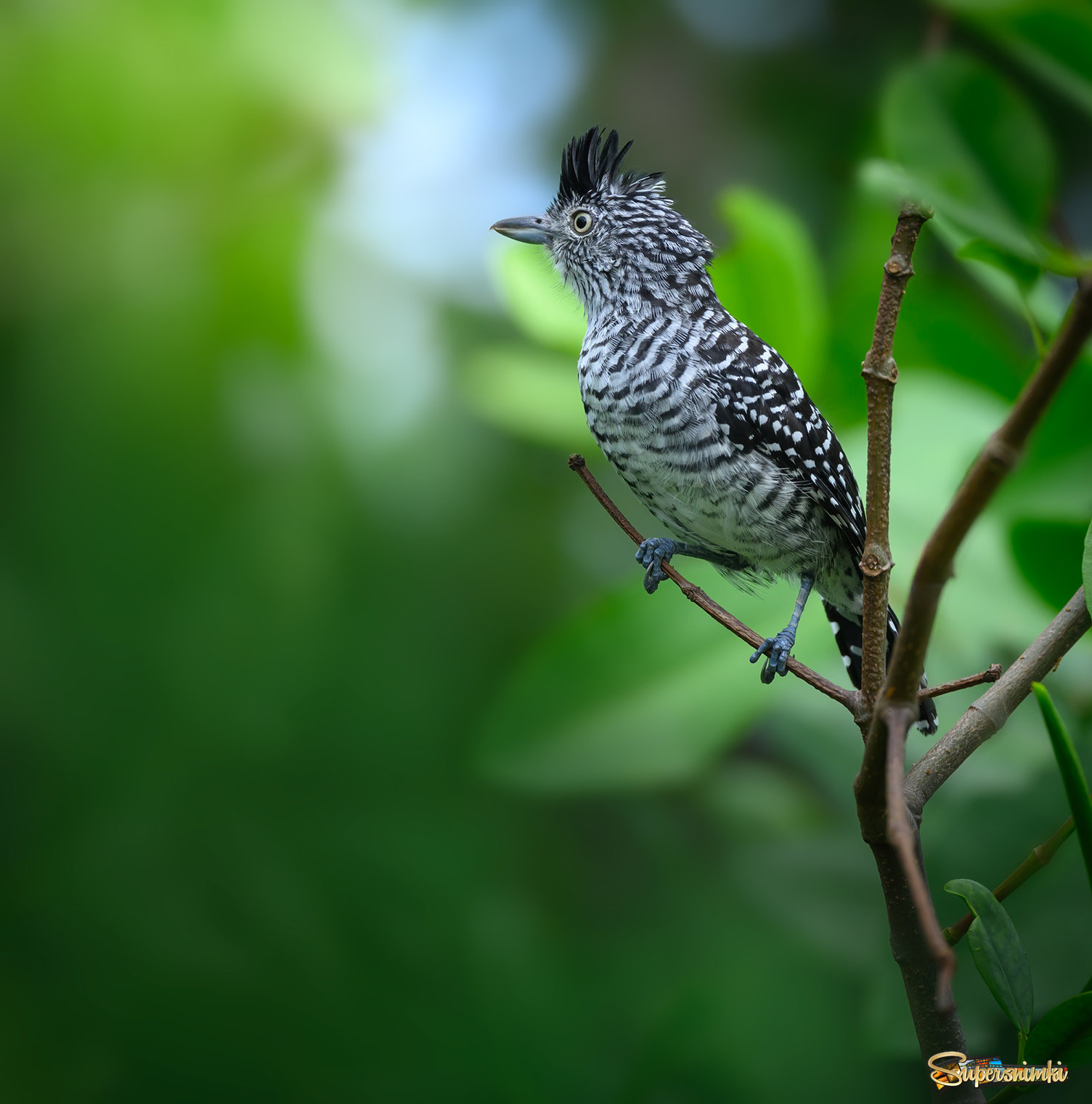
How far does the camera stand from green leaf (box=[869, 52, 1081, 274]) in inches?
29.7

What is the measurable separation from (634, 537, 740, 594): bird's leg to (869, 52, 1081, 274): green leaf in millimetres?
485

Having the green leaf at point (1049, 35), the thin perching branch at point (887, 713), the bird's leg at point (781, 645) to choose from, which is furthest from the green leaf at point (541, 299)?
the thin perching branch at point (887, 713)

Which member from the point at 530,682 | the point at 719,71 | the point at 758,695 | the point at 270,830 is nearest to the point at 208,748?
the point at 270,830

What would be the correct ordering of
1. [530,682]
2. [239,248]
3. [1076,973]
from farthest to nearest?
[239,248]
[530,682]
[1076,973]

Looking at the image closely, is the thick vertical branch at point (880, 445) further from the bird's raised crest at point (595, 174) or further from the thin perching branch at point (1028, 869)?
the bird's raised crest at point (595, 174)

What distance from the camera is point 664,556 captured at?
3.85 ft

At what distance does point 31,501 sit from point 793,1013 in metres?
1.43

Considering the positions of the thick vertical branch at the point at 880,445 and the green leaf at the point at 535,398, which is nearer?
the thick vertical branch at the point at 880,445

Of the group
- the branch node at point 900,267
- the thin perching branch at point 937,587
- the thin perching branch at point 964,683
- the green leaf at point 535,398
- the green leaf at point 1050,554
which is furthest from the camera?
the green leaf at point 535,398

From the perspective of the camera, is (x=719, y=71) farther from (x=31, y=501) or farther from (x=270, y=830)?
(x=270, y=830)

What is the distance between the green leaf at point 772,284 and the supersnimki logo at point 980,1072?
Result: 79cm

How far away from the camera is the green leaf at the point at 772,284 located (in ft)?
3.66

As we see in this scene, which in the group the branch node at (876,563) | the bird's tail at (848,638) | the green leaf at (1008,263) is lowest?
the branch node at (876,563)

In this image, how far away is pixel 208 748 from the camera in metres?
1.47
